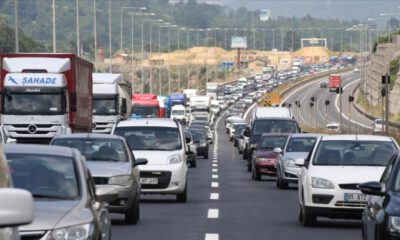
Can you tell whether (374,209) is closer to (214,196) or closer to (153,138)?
(153,138)

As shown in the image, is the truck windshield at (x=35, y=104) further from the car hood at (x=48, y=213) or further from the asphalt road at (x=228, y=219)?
the car hood at (x=48, y=213)

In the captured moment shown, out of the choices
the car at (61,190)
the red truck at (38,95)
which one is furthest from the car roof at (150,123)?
the car at (61,190)

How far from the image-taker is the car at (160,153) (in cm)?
2858

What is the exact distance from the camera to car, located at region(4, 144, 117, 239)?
38.5 feet

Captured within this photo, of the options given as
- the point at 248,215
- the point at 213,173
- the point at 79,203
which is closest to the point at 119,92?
the point at 213,173

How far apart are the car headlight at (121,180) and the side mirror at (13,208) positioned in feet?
51.2

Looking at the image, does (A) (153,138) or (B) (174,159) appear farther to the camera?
(A) (153,138)

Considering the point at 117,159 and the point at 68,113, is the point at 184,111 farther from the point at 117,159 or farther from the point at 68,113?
the point at 117,159

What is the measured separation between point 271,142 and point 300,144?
636cm

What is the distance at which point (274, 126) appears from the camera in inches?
2000

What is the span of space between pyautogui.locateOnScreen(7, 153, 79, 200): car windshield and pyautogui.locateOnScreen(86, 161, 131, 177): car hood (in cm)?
929

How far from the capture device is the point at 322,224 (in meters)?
23.2

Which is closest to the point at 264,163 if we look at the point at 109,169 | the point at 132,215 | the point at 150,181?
the point at 150,181

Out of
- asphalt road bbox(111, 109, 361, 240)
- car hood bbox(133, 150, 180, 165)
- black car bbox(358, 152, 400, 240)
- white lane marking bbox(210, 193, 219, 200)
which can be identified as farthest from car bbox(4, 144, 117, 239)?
white lane marking bbox(210, 193, 219, 200)
